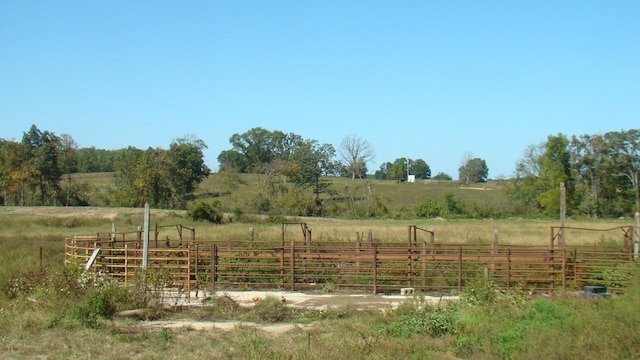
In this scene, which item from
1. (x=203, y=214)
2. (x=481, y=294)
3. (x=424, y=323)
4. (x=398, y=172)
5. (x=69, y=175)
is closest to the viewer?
(x=424, y=323)

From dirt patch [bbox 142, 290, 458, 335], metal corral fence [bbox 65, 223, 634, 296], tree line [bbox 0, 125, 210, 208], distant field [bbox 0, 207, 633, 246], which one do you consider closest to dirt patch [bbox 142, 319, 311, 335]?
dirt patch [bbox 142, 290, 458, 335]

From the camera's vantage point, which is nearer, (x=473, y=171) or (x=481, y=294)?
(x=481, y=294)

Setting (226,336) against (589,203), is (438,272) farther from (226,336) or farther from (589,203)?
(589,203)

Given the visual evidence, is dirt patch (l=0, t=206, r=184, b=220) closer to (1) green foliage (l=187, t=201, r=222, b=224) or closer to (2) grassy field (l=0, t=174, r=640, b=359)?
(1) green foliage (l=187, t=201, r=222, b=224)

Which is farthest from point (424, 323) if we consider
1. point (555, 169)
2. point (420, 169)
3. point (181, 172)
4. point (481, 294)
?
point (420, 169)

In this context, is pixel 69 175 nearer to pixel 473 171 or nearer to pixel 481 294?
pixel 481 294

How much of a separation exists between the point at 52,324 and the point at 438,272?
13.5 meters

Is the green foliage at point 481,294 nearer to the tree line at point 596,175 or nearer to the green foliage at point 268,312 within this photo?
the green foliage at point 268,312

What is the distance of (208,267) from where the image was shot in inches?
925

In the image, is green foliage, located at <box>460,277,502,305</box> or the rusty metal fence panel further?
the rusty metal fence panel

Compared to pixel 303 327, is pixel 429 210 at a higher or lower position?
higher

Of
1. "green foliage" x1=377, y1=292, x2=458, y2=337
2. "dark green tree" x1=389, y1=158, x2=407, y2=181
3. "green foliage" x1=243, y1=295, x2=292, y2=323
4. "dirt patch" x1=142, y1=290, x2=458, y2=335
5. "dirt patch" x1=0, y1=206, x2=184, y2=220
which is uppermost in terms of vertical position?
"dark green tree" x1=389, y1=158, x2=407, y2=181

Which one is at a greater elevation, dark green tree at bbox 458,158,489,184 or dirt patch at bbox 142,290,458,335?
dark green tree at bbox 458,158,489,184

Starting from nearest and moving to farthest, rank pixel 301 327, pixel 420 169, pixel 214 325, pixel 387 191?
pixel 301 327 → pixel 214 325 → pixel 387 191 → pixel 420 169
